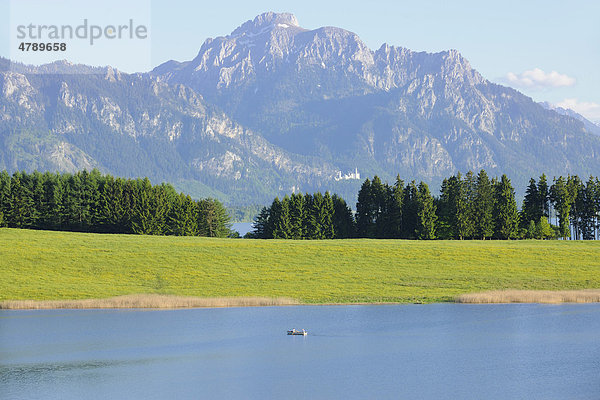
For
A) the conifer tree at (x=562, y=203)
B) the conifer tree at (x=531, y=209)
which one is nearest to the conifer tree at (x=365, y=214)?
the conifer tree at (x=531, y=209)

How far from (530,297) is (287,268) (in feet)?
101

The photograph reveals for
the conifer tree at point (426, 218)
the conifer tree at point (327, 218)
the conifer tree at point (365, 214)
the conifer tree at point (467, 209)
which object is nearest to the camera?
the conifer tree at point (426, 218)

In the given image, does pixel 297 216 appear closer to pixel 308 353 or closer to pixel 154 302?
pixel 154 302

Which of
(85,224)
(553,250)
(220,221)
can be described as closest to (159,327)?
(553,250)

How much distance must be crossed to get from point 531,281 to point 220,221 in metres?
98.5

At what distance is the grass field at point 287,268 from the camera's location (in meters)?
86.8

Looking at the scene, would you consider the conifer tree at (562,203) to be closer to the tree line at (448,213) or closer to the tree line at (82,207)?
the tree line at (448,213)

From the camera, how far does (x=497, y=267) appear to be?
9900 centimetres

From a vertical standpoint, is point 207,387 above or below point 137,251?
below

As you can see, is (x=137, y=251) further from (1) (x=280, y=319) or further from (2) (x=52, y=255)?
(1) (x=280, y=319)

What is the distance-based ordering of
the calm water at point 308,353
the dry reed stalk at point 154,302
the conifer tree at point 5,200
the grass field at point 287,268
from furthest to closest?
1. the conifer tree at point 5,200
2. the grass field at point 287,268
3. the dry reed stalk at point 154,302
4. the calm water at point 308,353

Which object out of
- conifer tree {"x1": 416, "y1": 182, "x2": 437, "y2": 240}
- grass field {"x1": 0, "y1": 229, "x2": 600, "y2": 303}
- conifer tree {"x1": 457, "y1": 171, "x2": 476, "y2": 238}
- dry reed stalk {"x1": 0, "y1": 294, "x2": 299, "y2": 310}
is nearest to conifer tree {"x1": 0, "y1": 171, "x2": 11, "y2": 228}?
grass field {"x1": 0, "y1": 229, "x2": 600, "y2": 303}

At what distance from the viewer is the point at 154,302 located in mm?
81688

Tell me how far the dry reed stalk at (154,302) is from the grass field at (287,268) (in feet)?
7.59
